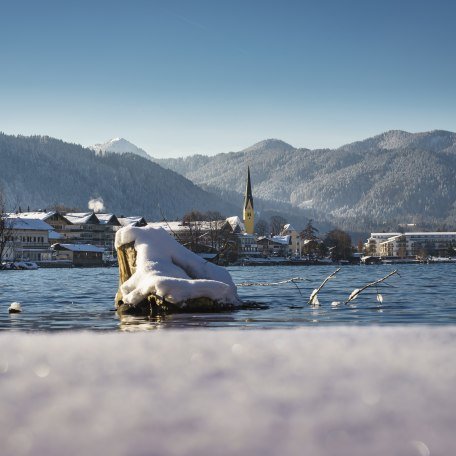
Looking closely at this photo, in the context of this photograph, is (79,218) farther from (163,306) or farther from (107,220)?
(163,306)

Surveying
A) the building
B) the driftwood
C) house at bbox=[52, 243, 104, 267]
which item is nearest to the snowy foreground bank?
the driftwood

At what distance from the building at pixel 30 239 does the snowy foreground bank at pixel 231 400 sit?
126 meters

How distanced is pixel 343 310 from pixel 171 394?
52.5 feet

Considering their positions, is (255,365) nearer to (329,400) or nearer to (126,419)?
(329,400)

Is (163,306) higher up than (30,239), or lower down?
lower down

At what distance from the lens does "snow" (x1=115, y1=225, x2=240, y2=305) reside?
17.5 meters

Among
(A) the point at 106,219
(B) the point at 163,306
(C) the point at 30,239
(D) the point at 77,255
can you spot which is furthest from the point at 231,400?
(A) the point at 106,219

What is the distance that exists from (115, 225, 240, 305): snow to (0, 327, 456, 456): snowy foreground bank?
11302 millimetres

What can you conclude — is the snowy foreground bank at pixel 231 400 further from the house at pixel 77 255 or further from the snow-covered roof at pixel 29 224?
the snow-covered roof at pixel 29 224

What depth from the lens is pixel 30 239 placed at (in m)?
136

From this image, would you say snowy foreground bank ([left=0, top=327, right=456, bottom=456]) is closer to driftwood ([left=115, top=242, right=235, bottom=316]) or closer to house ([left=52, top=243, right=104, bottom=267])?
driftwood ([left=115, top=242, right=235, bottom=316])

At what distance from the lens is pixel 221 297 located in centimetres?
1825

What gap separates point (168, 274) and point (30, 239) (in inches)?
4849

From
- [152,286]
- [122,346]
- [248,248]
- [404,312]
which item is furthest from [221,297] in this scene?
[248,248]
